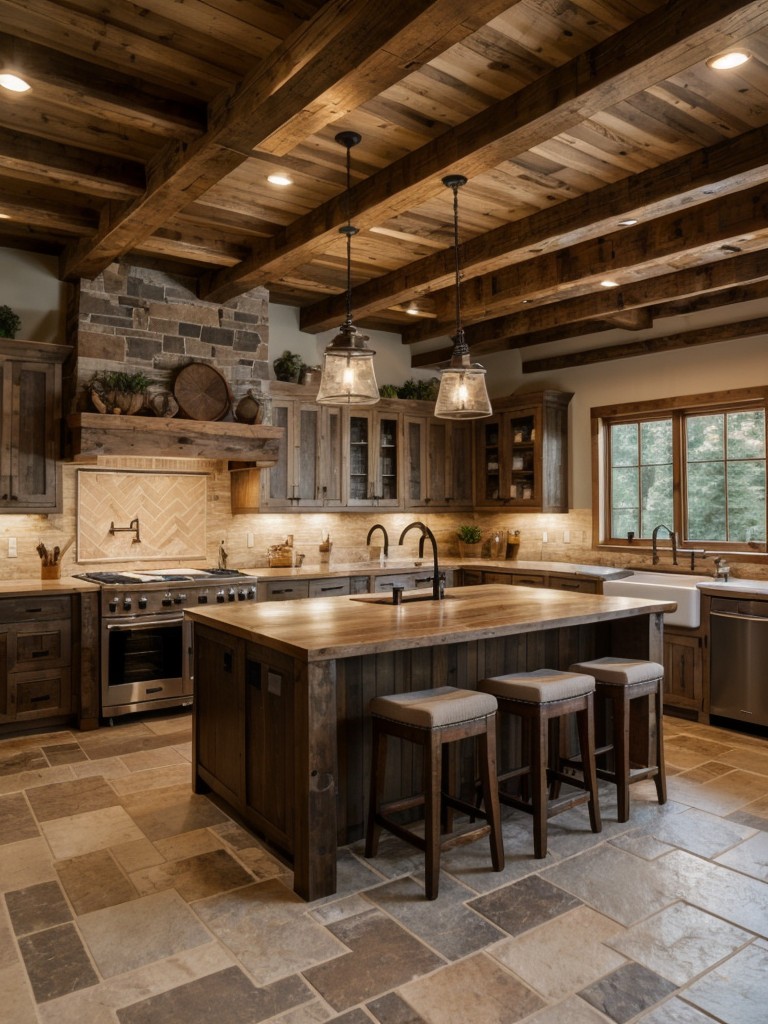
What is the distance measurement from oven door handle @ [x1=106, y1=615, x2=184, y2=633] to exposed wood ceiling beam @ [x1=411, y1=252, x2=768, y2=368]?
12.1ft

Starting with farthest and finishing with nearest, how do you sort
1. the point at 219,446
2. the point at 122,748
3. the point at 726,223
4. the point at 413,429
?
the point at 413,429, the point at 219,446, the point at 122,748, the point at 726,223

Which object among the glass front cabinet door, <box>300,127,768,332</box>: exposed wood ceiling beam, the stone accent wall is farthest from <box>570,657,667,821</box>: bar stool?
the stone accent wall

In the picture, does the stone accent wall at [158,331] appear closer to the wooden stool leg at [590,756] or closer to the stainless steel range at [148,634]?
the stainless steel range at [148,634]

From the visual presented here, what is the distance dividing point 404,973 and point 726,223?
153 inches

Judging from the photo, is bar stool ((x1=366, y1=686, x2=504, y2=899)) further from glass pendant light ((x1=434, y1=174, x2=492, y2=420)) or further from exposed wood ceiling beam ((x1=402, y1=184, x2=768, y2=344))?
exposed wood ceiling beam ((x1=402, y1=184, x2=768, y2=344))

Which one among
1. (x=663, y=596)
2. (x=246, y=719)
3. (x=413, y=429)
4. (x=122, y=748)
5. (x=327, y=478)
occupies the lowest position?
(x=122, y=748)

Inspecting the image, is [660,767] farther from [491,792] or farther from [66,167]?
[66,167]

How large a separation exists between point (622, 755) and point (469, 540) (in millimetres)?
4225

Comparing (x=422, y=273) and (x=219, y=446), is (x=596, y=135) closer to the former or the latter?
(x=422, y=273)

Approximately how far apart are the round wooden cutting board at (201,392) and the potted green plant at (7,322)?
3.69 feet

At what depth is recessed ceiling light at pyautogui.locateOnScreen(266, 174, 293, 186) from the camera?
3939 millimetres

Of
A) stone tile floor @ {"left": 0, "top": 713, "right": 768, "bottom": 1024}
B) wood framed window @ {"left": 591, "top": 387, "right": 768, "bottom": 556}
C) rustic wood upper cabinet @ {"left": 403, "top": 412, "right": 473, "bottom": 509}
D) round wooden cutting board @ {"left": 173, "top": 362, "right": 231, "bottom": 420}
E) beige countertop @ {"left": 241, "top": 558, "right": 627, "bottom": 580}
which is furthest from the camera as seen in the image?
rustic wood upper cabinet @ {"left": 403, "top": 412, "right": 473, "bottom": 509}

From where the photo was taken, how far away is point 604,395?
6750 mm

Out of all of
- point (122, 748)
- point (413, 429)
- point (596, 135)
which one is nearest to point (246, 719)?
point (122, 748)
